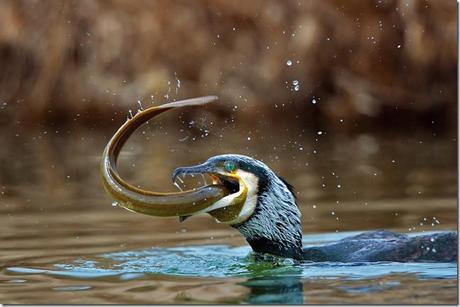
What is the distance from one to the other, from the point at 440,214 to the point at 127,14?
9.08 metres

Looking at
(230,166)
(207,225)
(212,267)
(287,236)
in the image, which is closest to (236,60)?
(207,225)

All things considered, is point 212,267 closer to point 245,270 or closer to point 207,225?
point 245,270

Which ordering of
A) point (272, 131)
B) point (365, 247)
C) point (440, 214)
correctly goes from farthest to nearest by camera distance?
point (272, 131)
point (440, 214)
point (365, 247)

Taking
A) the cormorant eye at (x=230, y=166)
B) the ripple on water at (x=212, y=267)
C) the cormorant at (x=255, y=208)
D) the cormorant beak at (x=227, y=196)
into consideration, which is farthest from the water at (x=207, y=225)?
the cormorant eye at (x=230, y=166)

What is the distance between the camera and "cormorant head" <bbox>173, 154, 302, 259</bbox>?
6801 millimetres

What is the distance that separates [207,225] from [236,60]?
26.6 ft

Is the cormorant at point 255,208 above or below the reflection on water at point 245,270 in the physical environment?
above

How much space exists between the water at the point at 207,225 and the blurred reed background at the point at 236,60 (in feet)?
4.29

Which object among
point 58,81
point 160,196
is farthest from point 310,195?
point 58,81

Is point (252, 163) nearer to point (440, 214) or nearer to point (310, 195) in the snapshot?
point (440, 214)

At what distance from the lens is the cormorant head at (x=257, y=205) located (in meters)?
6.80

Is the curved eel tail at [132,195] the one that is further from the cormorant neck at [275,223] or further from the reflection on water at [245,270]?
the cormorant neck at [275,223]

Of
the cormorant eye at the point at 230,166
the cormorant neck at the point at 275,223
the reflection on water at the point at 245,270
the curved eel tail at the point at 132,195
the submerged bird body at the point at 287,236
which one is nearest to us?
the reflection on water at the point at 245,270

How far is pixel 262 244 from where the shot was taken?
7.09m
